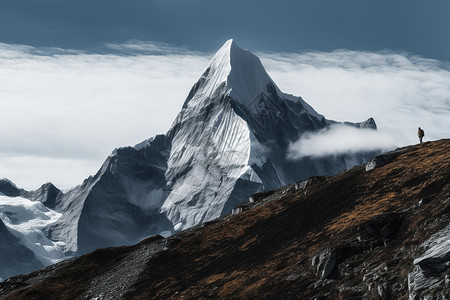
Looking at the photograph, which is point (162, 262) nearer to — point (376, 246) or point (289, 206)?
point (289, 206)

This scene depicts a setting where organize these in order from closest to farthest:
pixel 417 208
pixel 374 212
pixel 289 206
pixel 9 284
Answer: pixel 417 208 < pixel 374 212 < pixel 289 206 < pixel 9 284

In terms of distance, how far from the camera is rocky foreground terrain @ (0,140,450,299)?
5956 centimetres

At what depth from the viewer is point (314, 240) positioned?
263 ft

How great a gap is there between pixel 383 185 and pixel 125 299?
36.1 metres

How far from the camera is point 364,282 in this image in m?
59.7

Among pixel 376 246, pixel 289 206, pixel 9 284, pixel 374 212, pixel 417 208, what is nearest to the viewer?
pixel 376 246

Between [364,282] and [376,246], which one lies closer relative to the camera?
[364,282]

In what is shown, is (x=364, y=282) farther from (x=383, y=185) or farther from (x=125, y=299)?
(x=125, y=299)

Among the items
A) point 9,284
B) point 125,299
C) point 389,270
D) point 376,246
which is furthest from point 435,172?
point 9,284

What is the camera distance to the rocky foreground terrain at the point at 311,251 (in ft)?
195

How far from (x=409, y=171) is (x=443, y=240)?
114 ft

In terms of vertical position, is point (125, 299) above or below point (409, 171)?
below

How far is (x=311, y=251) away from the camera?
76312 mm

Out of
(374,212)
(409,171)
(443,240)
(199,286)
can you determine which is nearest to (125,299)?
(199,286)
